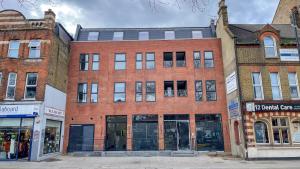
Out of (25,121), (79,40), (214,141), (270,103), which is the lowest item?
(214,141)

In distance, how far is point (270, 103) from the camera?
17625 mm

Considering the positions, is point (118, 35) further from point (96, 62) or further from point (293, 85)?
point (293, 85)

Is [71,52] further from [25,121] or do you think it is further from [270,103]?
[270,103]

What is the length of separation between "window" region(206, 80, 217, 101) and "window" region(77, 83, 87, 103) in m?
11.3

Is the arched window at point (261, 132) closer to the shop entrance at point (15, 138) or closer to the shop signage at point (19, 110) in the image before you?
the shop signage at point (19, 110)

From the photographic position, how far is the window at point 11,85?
18.3 metres

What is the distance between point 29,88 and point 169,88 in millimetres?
11831

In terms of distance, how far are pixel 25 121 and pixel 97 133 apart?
5.92 metres

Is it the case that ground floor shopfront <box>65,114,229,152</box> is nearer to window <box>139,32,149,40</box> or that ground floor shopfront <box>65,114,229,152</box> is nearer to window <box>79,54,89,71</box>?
window <box>79,54,89,71</box>

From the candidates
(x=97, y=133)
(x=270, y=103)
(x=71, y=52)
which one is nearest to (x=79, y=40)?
(x=71, y=52)

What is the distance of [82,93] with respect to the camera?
72.8 ft

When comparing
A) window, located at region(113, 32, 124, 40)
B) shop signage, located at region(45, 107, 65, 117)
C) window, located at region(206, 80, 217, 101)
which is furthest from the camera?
window, located at region(113, 32, 124, 40)

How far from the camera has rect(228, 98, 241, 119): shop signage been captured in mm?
18337

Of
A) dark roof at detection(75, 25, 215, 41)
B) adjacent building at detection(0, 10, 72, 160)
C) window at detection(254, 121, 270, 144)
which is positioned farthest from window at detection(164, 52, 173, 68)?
adjacent building at detection(0, 10, 72, 160)
